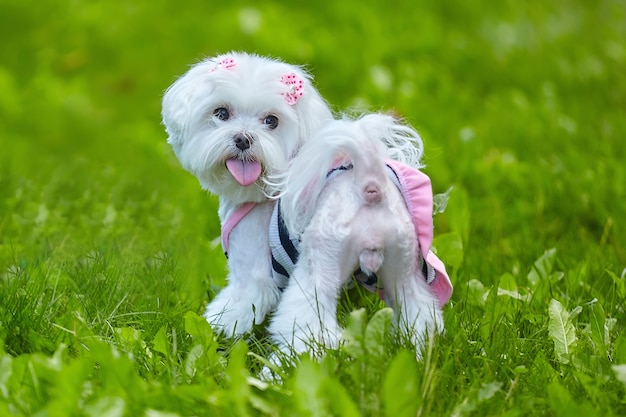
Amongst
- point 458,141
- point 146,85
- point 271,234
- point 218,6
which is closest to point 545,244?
point 458,141

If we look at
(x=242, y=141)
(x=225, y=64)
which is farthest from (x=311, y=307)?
(x=225, y=64)

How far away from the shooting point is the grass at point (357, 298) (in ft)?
8.30

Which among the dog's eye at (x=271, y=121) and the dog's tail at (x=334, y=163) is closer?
the dog's tail at (x=334, y=163)

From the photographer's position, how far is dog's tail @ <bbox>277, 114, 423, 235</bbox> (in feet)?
9.18

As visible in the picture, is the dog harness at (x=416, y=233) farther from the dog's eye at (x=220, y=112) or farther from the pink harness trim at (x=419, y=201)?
the dog's eye at (x=220, y=112)

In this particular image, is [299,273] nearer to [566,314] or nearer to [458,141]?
[566,314]

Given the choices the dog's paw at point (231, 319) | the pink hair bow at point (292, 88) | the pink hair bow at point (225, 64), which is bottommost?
the dog's paw at point (231, 319)

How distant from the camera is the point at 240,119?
117 inches

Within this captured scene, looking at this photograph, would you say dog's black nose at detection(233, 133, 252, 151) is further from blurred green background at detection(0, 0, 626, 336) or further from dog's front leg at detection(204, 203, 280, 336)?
blurred green background at detection(0, 0, 626, 336)

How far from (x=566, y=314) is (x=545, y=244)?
1.47 meters

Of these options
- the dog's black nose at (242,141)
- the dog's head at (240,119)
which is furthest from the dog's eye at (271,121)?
the dog's black nose at (242,141)

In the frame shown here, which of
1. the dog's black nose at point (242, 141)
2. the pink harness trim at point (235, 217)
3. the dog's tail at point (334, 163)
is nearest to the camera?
the dog's tail at point (334, 163)

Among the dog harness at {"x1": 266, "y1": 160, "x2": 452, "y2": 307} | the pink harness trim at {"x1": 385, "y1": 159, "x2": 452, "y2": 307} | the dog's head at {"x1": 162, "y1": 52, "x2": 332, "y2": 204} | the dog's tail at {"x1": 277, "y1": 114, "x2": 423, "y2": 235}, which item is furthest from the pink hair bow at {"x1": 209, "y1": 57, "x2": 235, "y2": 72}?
the pink harness trim at {"x1": 385, "y1": 159, "x2": 452, "y2": 307}

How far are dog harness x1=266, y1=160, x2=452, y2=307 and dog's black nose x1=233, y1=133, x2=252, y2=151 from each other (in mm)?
219
